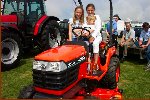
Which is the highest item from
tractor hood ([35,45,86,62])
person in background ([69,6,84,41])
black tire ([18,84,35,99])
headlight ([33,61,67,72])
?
person in background ([69,6,84,41])

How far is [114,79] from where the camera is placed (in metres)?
5.88

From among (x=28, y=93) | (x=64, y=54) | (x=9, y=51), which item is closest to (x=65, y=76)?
(x=64, y=54)

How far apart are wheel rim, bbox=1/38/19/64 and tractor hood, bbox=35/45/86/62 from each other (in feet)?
12.3

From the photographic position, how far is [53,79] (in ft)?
14.2

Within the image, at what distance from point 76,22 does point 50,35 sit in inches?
215

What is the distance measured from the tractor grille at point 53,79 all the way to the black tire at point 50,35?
5735mm

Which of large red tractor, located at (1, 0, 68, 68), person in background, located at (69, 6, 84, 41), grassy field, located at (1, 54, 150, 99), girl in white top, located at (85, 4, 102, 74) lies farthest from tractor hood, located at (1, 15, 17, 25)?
girl in white top, located at (85, 4, 102, 74)

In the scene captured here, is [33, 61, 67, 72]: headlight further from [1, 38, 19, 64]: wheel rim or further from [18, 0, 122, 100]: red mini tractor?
[1, 38, 19, 64]: wheel rim

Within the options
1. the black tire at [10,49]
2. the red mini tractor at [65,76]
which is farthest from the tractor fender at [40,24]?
the red mini tractor at [65,76]

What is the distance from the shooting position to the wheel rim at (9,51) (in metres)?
8.34

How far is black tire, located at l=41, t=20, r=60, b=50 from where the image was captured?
10180mm

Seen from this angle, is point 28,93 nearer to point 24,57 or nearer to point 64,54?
point 64,54

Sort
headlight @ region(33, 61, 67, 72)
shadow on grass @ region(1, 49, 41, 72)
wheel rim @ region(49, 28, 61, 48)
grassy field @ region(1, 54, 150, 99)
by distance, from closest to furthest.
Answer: headlight @ region(33, 61, 67, 72), grassy field @ region(1, 54, 150, 99), shadow on grass @ region(1, 49, 41, 72), wheel rim @ region(49, 28, 61, 48)

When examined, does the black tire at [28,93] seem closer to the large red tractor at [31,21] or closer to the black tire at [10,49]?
the black tire at [10,49]
